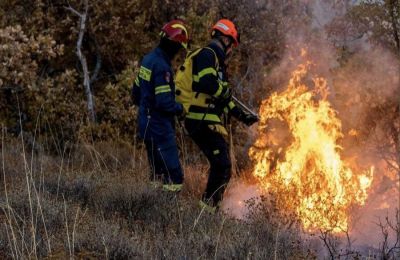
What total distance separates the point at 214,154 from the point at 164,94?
3.02 feet

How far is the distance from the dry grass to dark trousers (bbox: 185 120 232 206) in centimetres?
27

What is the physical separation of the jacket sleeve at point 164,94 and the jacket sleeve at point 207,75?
0.33m

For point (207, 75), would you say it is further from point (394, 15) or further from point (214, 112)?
point (394, 15)

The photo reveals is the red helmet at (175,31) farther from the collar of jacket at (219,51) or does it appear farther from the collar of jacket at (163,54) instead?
the collar of jacket at (219,51)

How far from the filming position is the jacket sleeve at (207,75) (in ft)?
20.7

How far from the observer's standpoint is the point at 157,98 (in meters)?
6.12

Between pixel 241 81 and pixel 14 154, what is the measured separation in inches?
161

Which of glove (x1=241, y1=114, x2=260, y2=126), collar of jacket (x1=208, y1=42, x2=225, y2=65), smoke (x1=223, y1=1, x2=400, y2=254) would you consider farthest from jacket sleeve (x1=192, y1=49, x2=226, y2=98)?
smoke (x1=223, y1=1, x2=400, y2=254)

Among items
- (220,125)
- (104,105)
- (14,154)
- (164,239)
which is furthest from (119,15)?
(164,239)

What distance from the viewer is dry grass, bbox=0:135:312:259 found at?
4473 millimetres

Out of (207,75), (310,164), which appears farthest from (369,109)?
(207,75)

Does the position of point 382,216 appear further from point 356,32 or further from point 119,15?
point 119,15

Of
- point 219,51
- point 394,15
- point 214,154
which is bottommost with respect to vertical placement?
point 214,154

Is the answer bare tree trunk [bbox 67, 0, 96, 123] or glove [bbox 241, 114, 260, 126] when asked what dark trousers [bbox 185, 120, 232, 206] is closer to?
glove [bbox 241, 114, 260, 126]
